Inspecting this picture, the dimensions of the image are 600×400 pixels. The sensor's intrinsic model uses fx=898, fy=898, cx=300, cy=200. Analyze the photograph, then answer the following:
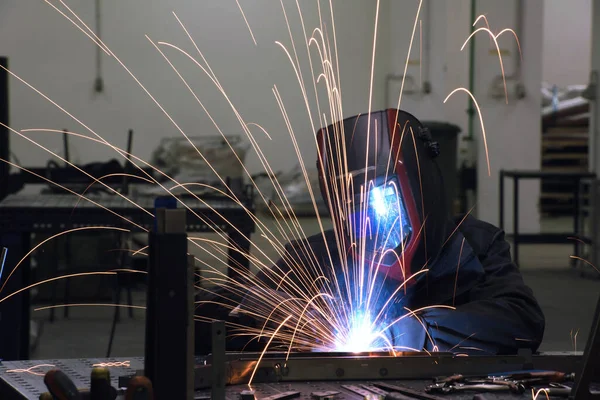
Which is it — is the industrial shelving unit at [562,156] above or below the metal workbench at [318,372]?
above

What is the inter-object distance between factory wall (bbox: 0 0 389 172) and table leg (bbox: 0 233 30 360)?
505 cm

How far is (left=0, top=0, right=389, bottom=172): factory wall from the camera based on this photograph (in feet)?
28.1

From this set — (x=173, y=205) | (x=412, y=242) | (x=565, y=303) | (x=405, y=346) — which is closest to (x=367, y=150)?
(x=412, y=242)

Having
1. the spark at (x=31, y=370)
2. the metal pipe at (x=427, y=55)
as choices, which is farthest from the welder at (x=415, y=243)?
the metal pipe at (x=427, y=55)

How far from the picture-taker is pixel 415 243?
2.21 meters

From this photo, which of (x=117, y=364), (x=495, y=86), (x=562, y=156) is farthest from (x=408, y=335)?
(x=562, y=156)

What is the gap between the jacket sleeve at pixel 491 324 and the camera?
2.13 meters

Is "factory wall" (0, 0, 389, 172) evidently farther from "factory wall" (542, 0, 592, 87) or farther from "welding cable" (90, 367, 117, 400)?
"welding cable" (90, 367, 117, 400)

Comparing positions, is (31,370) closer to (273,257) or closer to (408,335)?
(408,335)

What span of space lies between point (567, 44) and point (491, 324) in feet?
32.0

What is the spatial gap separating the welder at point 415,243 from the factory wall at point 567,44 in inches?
366

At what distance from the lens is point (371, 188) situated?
7.27ft

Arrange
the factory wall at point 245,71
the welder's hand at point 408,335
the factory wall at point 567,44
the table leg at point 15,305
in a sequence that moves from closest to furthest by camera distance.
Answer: the welder's hand at point 408,335 < the table leg at point 15,305 < the factory wall at point 245,71 < the factory wall at point 567,44

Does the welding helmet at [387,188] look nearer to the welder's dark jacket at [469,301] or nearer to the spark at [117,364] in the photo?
the welder's dark jacket at [469,301]
